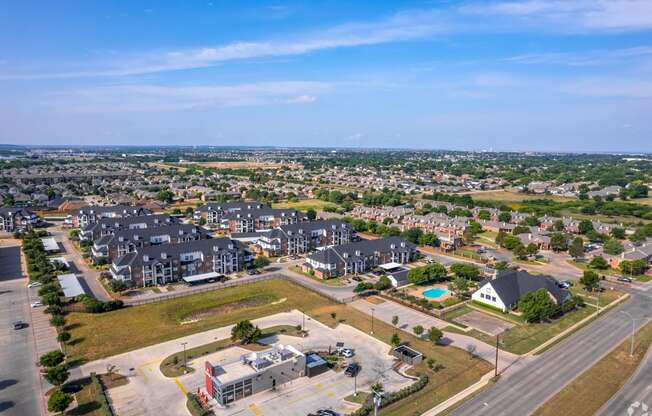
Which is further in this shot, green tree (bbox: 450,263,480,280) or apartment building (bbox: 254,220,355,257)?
apartment building (bbox: 254,220,355,257)

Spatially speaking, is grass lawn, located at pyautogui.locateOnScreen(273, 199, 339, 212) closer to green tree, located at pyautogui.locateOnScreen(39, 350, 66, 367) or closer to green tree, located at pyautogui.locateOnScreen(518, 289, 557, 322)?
green tree, located at pyautogui.locateOnScreen(518, 289, 557, 322)

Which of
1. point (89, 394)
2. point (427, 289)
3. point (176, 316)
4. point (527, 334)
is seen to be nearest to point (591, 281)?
point (527, 334)

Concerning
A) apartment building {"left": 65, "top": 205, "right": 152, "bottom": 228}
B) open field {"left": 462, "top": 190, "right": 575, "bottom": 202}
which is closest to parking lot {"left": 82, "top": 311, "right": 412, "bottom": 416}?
apartment building {"left": 65, "top": 205, "right": 152, "bottom": 228}

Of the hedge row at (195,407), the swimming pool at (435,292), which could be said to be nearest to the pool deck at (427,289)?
the swimming pool at (435,292)

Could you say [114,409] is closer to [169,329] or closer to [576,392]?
[169,329]

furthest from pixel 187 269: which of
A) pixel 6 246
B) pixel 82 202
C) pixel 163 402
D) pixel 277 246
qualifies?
pixel 82 202

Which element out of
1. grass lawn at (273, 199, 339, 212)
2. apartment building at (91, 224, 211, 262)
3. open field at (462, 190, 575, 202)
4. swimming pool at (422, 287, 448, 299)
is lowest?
swimming pool at (422, 287, 448, 299)
